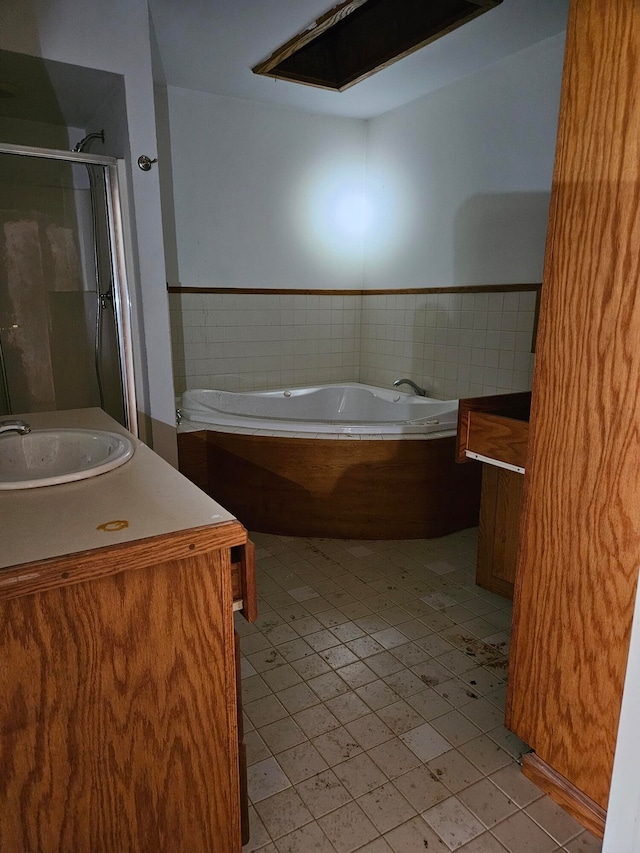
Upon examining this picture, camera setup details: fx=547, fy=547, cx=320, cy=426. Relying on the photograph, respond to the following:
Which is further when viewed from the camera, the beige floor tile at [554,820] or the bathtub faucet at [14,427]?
the bathtub faucet at [14,427]

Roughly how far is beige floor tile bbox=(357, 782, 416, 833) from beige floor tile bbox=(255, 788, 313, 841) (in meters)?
0.14

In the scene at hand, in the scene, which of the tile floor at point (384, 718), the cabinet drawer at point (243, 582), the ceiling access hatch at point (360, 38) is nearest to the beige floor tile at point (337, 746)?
the tile floor at point (384, 718)

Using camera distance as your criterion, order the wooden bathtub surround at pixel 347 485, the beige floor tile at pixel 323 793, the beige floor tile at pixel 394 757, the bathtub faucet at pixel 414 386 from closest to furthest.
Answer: the beige floor tile at pixel 323 793 → the beige floor tile at pixel 394 757 → the wooden bathtub surround at pixel 347 485 → the bathtub faucet at pixel 414 386

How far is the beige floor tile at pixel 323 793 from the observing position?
1314 mm

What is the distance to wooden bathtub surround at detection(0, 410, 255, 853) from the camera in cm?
85

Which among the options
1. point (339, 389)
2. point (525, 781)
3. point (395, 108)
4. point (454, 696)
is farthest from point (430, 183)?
point (525, 781)

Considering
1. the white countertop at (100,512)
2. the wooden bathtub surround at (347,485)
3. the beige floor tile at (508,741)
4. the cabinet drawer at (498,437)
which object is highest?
the white countertop at (100,512)

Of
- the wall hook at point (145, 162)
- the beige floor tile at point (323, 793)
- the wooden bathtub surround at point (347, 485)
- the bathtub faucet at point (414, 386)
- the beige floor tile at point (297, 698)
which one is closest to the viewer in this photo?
the beige floor tile at point (323, 793)

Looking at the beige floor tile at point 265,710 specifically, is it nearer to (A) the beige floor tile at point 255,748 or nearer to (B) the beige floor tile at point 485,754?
(A) the beige floor tile at point 255,748

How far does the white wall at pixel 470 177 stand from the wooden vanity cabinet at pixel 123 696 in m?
2.49

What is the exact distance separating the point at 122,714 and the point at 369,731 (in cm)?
86

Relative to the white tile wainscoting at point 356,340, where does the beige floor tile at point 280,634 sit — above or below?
below

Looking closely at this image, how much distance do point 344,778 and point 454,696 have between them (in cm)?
46

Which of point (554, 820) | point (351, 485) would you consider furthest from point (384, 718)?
point (351, 485)
